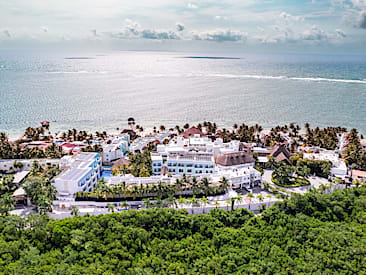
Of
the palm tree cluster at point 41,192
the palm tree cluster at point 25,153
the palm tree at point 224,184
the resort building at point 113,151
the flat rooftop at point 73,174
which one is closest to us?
the palm tree cluster at point 41,192

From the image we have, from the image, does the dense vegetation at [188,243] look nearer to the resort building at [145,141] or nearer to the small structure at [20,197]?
the small structure at [20,197]

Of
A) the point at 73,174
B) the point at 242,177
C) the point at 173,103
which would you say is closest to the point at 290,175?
the point at 242,177

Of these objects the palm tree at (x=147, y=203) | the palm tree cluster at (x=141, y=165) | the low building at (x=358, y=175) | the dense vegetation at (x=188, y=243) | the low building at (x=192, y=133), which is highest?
the low building at (x=192, y=133)

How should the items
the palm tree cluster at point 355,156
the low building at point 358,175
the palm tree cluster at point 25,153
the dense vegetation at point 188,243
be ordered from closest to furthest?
the dense vegetation at point 188,243 < the low building at point 358,175 < the palm tree cluster at point 355,156 < the palm tree cluster at point 25,153

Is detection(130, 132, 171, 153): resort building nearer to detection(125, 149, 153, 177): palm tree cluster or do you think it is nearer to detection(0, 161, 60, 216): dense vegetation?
detection(125, 149, 153, 177): palm tree cluster

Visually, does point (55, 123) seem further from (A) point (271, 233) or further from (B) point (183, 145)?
(A) point (271, 233)

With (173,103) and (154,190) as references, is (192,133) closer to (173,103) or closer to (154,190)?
(154,190)

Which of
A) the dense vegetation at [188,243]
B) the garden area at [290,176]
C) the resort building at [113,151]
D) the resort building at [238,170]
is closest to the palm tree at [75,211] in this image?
the dense vegetation at [188,243]

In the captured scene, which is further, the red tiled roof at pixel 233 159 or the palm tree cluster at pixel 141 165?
the red tiled roof at pixel 233 159
